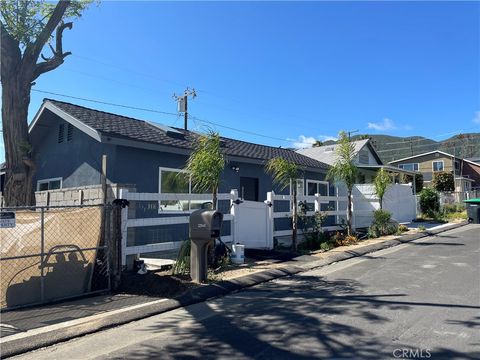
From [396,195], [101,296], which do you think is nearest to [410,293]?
[101,296]

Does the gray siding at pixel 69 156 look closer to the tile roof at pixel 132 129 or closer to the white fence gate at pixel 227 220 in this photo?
the tile roof at pixel 132 129

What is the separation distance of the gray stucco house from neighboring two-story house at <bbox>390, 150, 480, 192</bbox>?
43304 mm

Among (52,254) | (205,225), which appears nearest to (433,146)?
(205,225)

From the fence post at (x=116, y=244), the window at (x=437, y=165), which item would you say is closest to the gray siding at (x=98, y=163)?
the fence post at (x=116, y=244)

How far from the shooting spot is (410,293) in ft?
23.0

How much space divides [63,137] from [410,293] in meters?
12.5

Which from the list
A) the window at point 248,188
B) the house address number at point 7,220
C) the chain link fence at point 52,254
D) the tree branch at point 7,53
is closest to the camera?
the house address number at point 7,220

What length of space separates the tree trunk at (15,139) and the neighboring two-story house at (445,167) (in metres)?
51.4

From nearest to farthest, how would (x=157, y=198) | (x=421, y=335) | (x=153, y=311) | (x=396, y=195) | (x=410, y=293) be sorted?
(x=421, y=335) → (x=153, y=311) → (x=410, y=293) → (x=157, y=198) → (x=396, y=195)

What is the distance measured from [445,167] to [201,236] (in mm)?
54176

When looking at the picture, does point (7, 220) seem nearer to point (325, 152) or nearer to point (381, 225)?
point (381, 225)

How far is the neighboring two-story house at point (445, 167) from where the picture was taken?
178ft

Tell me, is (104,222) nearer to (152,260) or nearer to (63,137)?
(152,260)

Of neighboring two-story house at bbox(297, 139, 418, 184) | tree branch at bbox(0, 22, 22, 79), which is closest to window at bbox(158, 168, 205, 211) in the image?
tree branch at bbox(0, 22, 22, 79)
